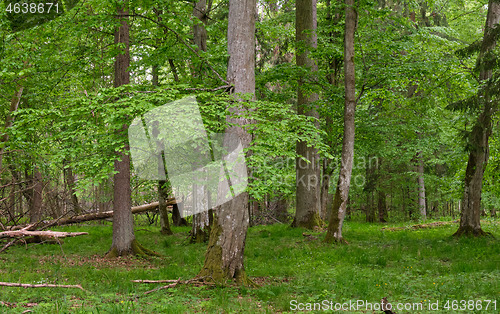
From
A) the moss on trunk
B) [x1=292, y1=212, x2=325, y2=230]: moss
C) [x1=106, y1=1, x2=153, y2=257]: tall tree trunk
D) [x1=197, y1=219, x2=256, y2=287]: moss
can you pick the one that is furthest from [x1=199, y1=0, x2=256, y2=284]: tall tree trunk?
[x1=292, y1=212, x2=325, y2=230]: moss

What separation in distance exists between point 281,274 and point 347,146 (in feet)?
17.0

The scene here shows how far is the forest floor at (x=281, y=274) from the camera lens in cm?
601

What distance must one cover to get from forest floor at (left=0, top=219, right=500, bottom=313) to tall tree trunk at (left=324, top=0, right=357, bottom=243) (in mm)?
807

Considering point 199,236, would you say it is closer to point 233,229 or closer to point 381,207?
point 233,229

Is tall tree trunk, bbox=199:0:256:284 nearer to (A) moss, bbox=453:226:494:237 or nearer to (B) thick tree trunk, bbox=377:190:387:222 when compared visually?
(A) moss, bbox=453:226:494:237

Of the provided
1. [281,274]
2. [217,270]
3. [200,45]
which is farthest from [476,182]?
[200,45]

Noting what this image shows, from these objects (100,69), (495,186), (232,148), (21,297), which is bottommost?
(21,297)

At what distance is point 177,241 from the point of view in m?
14.4

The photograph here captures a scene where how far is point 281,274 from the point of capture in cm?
906

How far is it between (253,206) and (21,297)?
17.9 meters

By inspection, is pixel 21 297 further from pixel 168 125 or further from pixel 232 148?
pixel 232 148

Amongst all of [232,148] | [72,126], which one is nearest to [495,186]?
[232,148]

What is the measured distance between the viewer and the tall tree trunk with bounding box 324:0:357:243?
40.1ft

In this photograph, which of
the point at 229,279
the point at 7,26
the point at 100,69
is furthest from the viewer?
the point at 100,69
